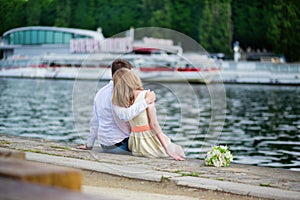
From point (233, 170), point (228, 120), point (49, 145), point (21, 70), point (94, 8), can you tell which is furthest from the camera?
point (94, 8)

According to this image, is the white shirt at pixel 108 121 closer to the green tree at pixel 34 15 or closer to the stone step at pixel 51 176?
the stone step at pixel 51 176

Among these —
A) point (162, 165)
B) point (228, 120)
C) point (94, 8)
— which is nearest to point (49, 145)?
point (162, 165)

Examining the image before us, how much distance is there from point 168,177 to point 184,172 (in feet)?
1.72

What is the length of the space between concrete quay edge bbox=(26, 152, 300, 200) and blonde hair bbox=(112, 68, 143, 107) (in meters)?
0.94

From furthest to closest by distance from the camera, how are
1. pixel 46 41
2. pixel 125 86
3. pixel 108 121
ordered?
pixel 46 41, pixel 108 121, pixel 125 86

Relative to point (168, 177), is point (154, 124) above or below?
above

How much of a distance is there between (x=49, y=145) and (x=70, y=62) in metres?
63.4

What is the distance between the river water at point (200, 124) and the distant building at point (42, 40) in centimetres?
4362

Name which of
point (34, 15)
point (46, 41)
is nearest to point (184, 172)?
point (34, 15)

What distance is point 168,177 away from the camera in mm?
6965

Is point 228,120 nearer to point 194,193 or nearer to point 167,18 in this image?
point 194,193

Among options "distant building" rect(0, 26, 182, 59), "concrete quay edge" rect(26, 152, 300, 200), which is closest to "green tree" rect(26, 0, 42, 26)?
"distant building" rect(0, 26, 182, 59)

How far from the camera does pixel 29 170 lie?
3.13 metres

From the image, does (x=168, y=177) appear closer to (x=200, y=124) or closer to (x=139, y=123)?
(x=139, y=123)
